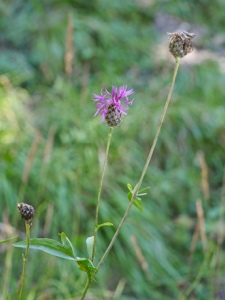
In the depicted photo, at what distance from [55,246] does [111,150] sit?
7.83 feet

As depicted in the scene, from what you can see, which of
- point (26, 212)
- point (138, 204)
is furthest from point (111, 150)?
point (26, 212)

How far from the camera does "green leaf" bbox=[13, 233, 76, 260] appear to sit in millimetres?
972

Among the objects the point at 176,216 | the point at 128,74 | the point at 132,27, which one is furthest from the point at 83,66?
the point at 176,216

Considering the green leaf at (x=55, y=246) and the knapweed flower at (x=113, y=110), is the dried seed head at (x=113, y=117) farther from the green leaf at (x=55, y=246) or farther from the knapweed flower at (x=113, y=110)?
the green leaf at (x=55, y=246)

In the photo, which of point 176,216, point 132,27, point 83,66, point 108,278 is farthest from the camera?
point 132,27

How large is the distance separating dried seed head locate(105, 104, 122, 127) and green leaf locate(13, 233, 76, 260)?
19 centimetres

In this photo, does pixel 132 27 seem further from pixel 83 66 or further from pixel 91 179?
pixel 91 179

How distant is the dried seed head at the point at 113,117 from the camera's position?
99 cm

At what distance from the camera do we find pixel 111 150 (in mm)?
3359

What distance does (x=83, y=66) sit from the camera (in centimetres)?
439

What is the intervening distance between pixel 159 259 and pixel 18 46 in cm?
220

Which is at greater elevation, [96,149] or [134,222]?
[96,149]

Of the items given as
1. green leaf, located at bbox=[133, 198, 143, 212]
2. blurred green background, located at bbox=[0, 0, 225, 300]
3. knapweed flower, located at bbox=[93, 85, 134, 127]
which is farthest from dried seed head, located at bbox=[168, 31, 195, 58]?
blurred green background, located at bbox=[0, 0, 225, 300]

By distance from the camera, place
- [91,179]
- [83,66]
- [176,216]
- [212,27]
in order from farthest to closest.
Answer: [212,27] < [83,66] < [176,216] < [91,179]
